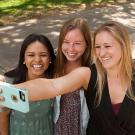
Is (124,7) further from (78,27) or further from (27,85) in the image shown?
(27,85)

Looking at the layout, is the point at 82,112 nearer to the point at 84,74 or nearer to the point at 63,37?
the point at 84,74

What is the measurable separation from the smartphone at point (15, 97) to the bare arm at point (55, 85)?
266 millimetres

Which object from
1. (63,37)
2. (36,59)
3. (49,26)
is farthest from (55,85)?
(49,26)

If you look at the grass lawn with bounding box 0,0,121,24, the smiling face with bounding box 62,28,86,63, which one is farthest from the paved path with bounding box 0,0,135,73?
the smiling face with bounding box 62,28,86,63

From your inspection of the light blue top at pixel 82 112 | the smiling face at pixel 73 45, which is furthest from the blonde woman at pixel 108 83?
the smiling face at pixel 73 45

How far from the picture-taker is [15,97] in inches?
79.1

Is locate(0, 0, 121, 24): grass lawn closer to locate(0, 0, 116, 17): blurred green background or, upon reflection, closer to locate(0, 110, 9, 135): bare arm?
locate(0, 0, 116, 17): blurred green background

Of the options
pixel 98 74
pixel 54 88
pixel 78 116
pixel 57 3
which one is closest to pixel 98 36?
pixel 98 74

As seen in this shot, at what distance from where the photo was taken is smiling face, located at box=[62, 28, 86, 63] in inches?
123

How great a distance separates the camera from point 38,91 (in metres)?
2.43

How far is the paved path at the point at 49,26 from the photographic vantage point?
7242 mm

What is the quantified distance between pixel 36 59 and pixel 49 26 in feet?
19.2

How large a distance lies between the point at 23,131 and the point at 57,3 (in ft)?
26.6

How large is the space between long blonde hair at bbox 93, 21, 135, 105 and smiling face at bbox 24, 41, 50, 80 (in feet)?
1.91
